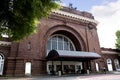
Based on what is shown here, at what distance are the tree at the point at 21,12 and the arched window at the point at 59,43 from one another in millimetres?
15567

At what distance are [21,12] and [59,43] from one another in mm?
18645

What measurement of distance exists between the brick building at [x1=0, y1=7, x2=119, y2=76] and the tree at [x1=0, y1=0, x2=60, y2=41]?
414 inches

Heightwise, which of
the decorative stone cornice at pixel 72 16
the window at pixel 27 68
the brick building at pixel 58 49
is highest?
the decorative stone cornice at pixel 72 16

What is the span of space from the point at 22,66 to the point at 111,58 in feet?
70.9

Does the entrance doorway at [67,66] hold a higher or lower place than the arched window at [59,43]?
lower

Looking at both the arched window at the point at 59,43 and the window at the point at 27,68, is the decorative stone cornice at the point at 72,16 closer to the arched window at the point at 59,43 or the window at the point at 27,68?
the arched window at the point at 59,43

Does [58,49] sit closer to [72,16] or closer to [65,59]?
[65,59]

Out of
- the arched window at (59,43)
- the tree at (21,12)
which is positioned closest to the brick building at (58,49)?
the arched window at (59,43)

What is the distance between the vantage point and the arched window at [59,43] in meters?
26.9

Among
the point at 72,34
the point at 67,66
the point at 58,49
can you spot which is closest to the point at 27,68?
the point at 58,49

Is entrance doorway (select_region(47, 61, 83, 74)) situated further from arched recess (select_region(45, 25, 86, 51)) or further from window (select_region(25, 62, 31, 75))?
window (select_region(25, 62, 31, 75))

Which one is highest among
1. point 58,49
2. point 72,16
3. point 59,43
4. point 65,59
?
point 72,16

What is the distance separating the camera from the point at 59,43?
27922mm

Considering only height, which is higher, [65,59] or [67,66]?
[65,59]
